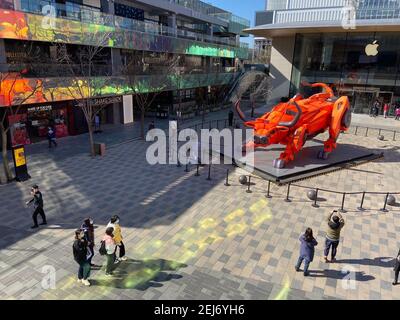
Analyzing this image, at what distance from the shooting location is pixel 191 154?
18.9 metres

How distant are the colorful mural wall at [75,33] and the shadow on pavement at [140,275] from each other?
618 inches

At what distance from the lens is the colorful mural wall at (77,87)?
1769cm

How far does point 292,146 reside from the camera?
1573 centimetres

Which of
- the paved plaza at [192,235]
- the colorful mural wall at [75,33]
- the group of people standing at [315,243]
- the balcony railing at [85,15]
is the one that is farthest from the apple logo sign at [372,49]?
the group of people standing at [315,243]

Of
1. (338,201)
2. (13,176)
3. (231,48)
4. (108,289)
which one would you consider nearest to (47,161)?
(13,176)

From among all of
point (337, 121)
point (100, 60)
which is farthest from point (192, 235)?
point (100, 60)

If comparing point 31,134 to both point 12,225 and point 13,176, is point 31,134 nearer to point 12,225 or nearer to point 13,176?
point 13,176

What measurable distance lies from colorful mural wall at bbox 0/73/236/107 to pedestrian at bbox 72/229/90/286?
992cm

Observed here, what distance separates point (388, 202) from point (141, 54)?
24.5 metres

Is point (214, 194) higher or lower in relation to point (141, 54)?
lower

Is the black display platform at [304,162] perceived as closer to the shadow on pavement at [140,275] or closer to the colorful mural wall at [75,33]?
the shadow on pavement at [140,275]

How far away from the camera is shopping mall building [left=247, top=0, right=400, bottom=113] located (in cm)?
2983

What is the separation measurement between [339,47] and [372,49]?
10.0 ft

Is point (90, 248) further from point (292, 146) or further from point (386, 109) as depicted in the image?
point (386, 109)
